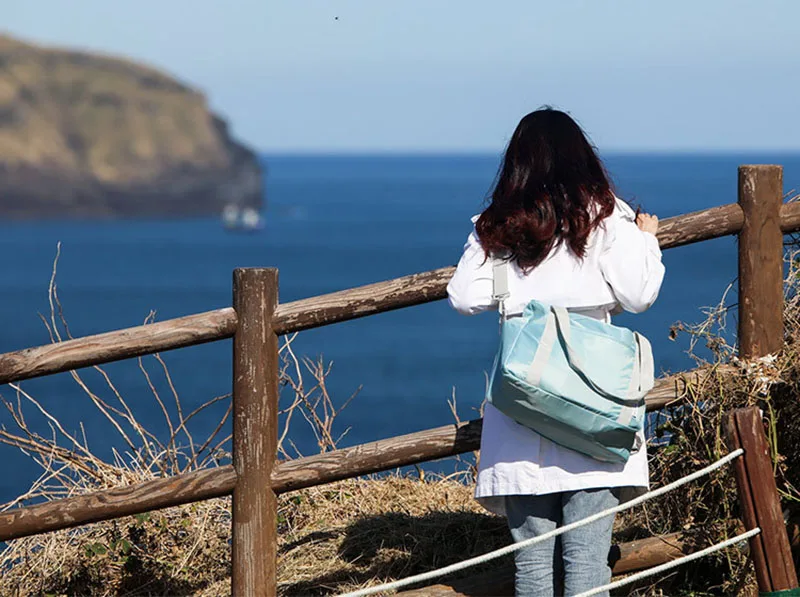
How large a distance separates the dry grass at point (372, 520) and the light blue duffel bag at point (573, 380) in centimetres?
92

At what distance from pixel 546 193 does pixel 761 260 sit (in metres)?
1.19

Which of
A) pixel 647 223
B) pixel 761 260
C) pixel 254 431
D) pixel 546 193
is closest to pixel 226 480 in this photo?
pixel 254 431

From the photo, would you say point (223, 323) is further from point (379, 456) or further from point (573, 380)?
point (573, 380)

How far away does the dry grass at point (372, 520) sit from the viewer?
4.14 m

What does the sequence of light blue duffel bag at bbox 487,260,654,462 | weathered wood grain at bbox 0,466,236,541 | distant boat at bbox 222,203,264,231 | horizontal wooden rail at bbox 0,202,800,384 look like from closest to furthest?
light blue duffel bag at bbox 487,260,654,462 < horizontal wooden rail at bbox 0,202,800,384 < weathered wood grain at bbox 0,466,236,541 < distant boat at bbox 222,203,264,231

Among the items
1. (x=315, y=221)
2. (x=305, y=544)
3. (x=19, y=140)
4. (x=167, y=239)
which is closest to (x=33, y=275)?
(x=167, y=239)

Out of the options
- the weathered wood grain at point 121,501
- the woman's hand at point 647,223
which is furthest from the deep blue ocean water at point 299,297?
the weathered wood grain at point 121,501

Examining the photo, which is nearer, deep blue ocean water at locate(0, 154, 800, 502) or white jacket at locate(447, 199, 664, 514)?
white jacket at locate(447, 199, 664, 514)

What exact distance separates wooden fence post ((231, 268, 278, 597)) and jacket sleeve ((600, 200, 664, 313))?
122cm

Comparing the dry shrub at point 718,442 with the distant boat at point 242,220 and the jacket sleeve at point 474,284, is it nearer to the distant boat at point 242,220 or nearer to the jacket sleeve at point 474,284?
the jacket sleeve at point 474,284

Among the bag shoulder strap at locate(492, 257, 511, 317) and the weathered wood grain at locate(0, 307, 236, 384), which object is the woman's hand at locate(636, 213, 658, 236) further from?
the weathered wood grain at locate(0, 307, 236, 384)

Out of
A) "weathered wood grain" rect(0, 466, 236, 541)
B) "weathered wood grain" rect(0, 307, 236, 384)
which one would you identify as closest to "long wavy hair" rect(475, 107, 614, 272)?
"weathered wood grain" rect(0, 307, 236, 384)

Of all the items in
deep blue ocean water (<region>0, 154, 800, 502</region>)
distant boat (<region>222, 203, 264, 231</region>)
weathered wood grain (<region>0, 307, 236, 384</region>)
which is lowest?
distant boat (<region>222, 203, 264, 231</region>)

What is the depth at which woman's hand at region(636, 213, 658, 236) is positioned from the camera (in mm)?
3529
